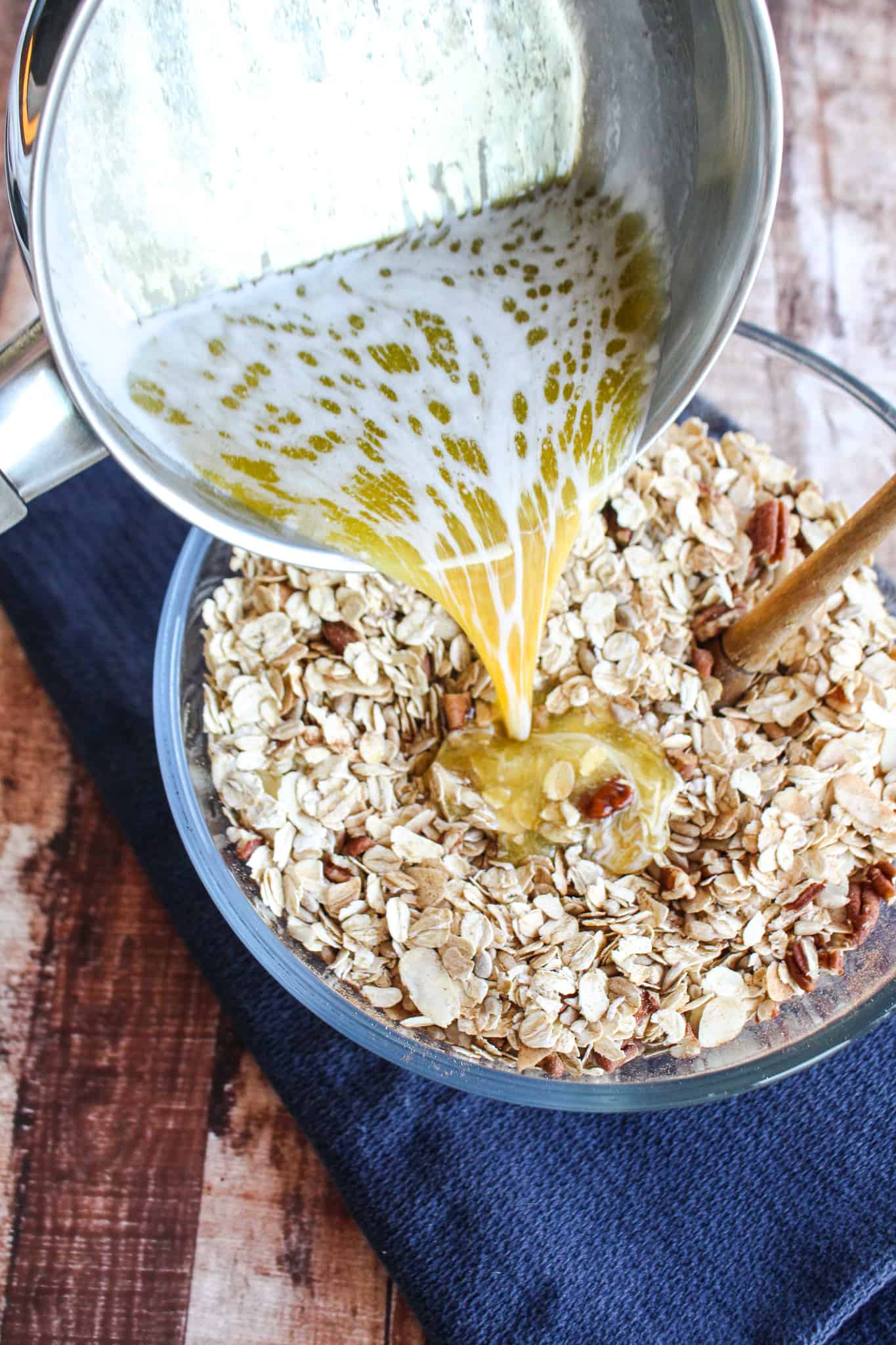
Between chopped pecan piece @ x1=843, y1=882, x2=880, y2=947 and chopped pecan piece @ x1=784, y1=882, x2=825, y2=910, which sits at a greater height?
chopped pecan piece @ x1=784, y1=882, x2=825, y2=910

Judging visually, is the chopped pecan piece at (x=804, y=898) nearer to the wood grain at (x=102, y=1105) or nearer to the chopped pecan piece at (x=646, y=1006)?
the chopped pecan piece at (x=646, y=1006)

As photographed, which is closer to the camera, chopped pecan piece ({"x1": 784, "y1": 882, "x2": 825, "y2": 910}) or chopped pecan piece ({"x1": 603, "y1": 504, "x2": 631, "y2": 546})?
chopped pecan piece ({"x1": 784, "y1": 882, "x2": 825, "y2": 910})

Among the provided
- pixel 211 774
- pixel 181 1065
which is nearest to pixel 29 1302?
pixel 181 1065

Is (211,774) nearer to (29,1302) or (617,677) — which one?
(617,677)

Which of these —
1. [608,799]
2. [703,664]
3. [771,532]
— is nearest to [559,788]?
[608,799]

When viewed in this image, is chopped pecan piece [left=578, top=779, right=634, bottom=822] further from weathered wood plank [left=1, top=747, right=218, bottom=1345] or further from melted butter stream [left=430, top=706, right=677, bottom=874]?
weathered wood plank [left=1, top=747, right=218, bottom=1345]

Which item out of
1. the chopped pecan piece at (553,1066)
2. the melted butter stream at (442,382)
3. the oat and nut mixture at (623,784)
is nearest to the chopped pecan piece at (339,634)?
the oat and nut mixture at (623,784)

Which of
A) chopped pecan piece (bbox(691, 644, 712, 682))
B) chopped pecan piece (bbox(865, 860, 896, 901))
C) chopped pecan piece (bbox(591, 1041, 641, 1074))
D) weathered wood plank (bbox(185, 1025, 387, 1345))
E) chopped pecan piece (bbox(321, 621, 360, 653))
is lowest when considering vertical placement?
weathered wood plank (bbox(185, 1025, 387, 1345))

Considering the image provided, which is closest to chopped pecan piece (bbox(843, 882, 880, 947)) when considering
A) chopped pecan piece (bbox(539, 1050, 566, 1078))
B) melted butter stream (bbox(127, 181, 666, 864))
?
chopped pecan piece (bbox(539, 1050, 566, 1078))
